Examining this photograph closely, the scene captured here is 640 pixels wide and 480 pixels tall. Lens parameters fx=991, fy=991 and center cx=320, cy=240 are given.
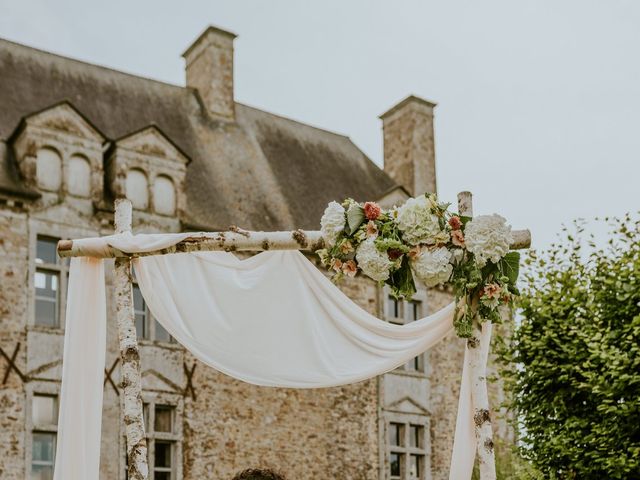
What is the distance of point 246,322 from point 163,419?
33.0 feet

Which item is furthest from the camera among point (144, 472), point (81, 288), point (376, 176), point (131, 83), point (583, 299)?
point (376, 176)

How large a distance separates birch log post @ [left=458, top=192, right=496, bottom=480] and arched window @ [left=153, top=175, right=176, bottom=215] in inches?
442

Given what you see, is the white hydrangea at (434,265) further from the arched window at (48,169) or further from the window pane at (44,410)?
the arched window at (48,169)

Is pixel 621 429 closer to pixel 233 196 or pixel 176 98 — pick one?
pixel 233 196

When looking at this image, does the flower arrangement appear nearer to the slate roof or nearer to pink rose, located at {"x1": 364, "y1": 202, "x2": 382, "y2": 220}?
pink rose, located at {"x1": 364, "y1": 202, "x2": 382, "y2": 220}

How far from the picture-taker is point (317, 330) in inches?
324

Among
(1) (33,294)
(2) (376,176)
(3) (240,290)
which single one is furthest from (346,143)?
(3) (240,290)

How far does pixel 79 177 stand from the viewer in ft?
57.7

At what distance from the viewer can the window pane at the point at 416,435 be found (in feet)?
68.7

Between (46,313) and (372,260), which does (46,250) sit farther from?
(372,260)

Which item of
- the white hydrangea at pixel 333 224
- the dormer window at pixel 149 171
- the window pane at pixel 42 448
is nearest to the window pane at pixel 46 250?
the dormer window at pixel 149 171

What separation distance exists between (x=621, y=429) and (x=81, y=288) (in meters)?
6.76

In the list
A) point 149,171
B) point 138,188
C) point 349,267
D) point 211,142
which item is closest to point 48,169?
point 138,188

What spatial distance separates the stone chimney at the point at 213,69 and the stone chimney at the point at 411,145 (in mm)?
4161
